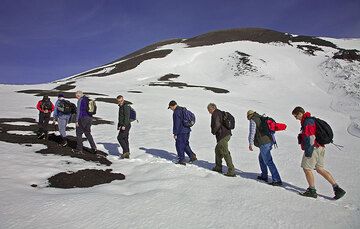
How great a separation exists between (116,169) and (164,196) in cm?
371

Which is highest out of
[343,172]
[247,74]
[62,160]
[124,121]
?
[247,74]

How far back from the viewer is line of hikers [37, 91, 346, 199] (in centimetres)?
823

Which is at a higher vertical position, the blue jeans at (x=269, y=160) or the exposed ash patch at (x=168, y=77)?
the exposed ash patch at (x=168, y=77)

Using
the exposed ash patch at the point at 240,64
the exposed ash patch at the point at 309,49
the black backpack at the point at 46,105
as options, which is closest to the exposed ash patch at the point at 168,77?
the exposed ash patch at the point at 240,64

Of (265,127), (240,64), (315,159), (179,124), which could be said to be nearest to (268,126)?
(265,127)

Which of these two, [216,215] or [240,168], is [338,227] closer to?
[216,215]

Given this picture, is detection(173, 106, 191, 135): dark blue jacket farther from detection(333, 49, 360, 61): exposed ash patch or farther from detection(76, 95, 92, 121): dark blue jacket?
detection(333, 49, 360, 61): exposed ash patch

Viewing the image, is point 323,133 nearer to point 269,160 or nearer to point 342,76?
point 269,160

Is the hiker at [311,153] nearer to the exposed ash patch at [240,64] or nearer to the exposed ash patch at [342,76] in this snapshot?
the exposed ash patch at [342,76]

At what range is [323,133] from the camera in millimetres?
8109

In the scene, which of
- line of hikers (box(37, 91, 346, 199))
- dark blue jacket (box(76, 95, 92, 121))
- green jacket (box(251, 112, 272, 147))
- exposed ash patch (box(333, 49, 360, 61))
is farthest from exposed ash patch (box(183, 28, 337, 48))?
green jacket (box(251, 112, 272, 147))

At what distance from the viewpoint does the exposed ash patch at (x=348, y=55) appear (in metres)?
70.1

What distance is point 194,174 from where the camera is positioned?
33.4 ft

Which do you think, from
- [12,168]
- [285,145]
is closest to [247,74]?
[285,145]
